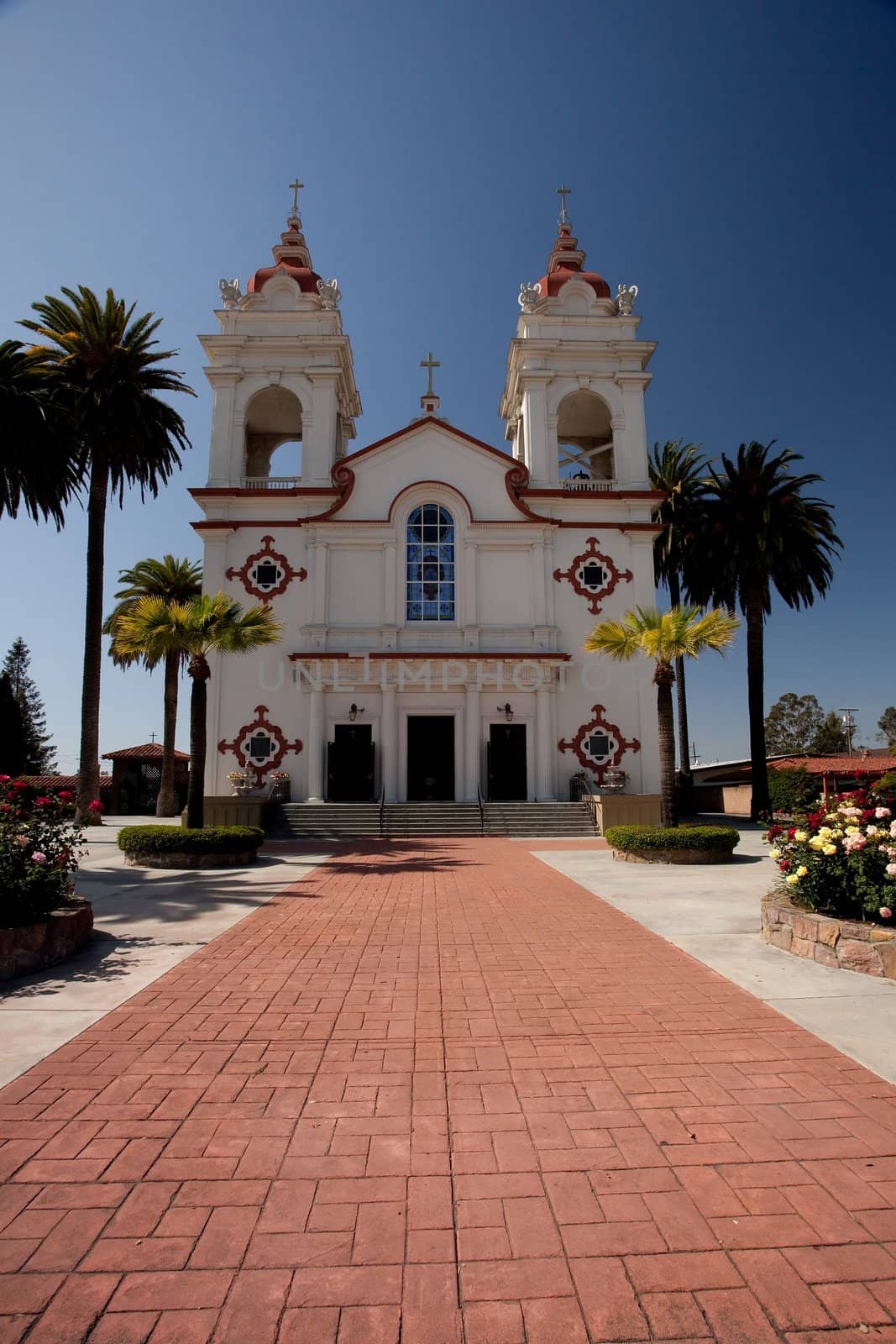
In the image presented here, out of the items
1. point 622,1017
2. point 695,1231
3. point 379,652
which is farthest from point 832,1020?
point 379,652

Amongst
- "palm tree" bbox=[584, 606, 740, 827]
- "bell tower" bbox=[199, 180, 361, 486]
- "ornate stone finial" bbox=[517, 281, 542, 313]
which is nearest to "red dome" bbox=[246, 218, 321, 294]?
"bell tower" bbox=[199, 180, 361, 486]

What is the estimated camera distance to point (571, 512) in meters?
28.3

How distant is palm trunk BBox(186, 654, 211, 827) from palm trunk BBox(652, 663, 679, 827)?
10.1 m

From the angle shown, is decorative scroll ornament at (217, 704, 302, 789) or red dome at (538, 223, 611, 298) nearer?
decorative scroll ornament at (217, 704, 302, 789)

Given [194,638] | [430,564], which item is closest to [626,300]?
[430,564]

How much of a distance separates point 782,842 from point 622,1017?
3577mm

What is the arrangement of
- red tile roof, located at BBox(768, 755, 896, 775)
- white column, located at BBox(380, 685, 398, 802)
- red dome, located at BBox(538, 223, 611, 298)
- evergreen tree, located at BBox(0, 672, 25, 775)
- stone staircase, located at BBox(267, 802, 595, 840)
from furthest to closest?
evergreen tree, located at BBox(0, 672, 25, 775) < red tile roof, located at BBox(768, 755, 896, 775) < red dome, located at BBox(538, 223, 611, 298) < white column, located at BBox(380, 685, 398, 802) < stone staircase, located at BBox(267, 802, 595, 840)

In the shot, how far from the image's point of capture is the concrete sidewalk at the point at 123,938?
17.6 feet

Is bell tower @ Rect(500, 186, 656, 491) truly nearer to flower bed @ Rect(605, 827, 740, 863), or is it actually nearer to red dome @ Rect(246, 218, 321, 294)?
red dome @ Rect(246, 218, 321, 294)

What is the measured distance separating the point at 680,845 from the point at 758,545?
19318 millimetres

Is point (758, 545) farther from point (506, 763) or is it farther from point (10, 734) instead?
point (10, 734)

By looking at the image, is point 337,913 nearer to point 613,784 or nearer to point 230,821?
point 230,821

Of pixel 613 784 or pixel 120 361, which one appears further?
pixel 120 361

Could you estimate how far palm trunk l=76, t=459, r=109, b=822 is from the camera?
2614cm
